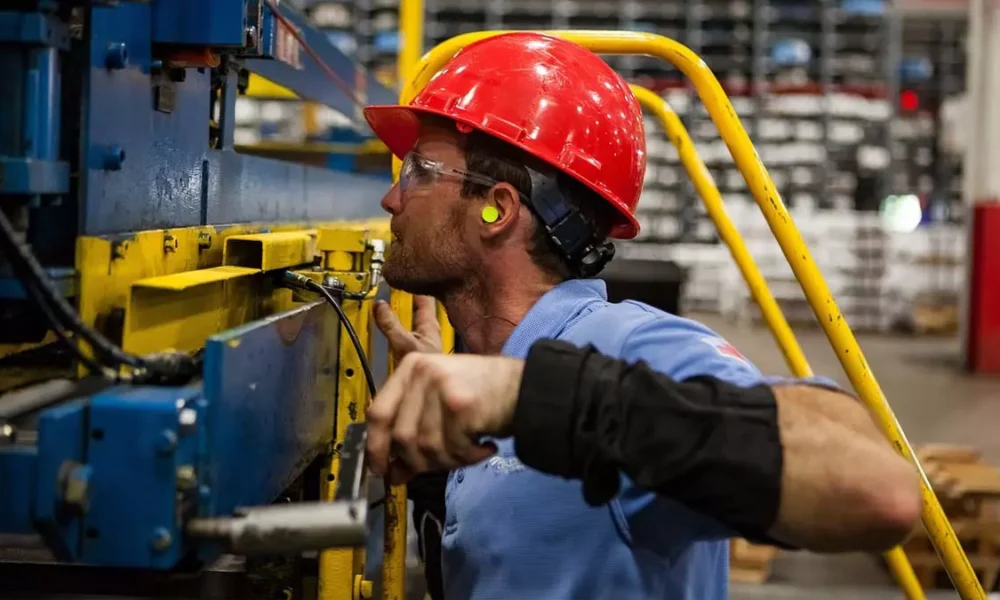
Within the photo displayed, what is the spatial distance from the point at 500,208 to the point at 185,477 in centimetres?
73

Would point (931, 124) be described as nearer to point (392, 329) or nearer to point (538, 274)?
point (392, 329)

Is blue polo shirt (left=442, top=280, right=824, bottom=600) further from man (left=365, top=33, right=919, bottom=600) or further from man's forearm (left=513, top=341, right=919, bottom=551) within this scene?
man's forearm (left=513, top=341, right=919, bottom=551)

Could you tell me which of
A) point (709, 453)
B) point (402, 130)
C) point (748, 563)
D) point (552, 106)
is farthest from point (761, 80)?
point (709, 453)

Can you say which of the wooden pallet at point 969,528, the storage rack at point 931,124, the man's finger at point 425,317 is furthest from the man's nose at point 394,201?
the storage rack at point 931,124

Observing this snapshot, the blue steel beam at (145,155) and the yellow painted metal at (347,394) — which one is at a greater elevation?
the blue steel beam at (145,155)

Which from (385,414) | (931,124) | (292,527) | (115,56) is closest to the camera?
(292,527)

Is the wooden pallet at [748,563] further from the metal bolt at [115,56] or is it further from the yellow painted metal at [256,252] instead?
the metal bolt at [115,56]

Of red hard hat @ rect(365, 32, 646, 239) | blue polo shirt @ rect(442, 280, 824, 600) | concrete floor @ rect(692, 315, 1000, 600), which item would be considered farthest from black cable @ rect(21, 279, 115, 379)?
concrete floor @ rect(692, 315, 1000, 600)

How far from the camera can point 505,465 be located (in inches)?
54.6

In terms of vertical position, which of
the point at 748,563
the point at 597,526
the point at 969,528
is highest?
the point at 597,526

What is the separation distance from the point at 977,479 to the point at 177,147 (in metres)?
3.74

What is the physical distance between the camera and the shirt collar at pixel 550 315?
1.51m

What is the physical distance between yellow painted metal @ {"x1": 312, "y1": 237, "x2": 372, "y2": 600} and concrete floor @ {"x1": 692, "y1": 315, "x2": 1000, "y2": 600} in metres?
2.14

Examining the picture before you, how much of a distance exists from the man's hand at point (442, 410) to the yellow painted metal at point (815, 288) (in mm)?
964
